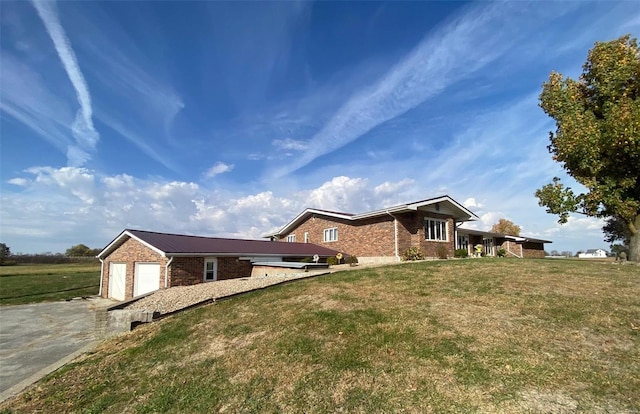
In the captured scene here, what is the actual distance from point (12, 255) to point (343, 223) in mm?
73431

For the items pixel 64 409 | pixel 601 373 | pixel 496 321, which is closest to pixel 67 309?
pixel 64 409

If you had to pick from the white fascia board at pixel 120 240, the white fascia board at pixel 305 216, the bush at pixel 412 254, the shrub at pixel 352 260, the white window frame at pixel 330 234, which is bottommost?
the shrub at pixel 352 260

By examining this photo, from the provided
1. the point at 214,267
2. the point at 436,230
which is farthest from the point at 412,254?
the point at 214,267

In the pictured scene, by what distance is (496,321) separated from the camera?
26.3 ft

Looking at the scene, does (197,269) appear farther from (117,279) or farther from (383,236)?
(383,236)

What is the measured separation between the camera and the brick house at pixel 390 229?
76.1ft

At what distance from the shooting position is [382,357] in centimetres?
665

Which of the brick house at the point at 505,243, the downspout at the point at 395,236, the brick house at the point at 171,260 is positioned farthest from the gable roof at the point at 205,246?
the brick house at the point at 505,243

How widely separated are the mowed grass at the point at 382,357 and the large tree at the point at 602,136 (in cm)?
859

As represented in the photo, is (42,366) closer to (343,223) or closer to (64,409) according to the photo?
(64,409)

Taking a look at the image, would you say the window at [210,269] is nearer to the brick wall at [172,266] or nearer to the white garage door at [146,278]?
the brick wall at [172,266]

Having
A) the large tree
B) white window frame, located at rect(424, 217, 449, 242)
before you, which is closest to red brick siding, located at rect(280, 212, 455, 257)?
white window frame, located at rect(424, 217, 449, 242)

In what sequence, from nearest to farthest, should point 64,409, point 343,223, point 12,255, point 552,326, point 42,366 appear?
point 64,409, point 552,326, point 42,366, point 343,223, point 12,255

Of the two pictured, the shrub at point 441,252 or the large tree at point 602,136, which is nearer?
the large tree at point 602,136
